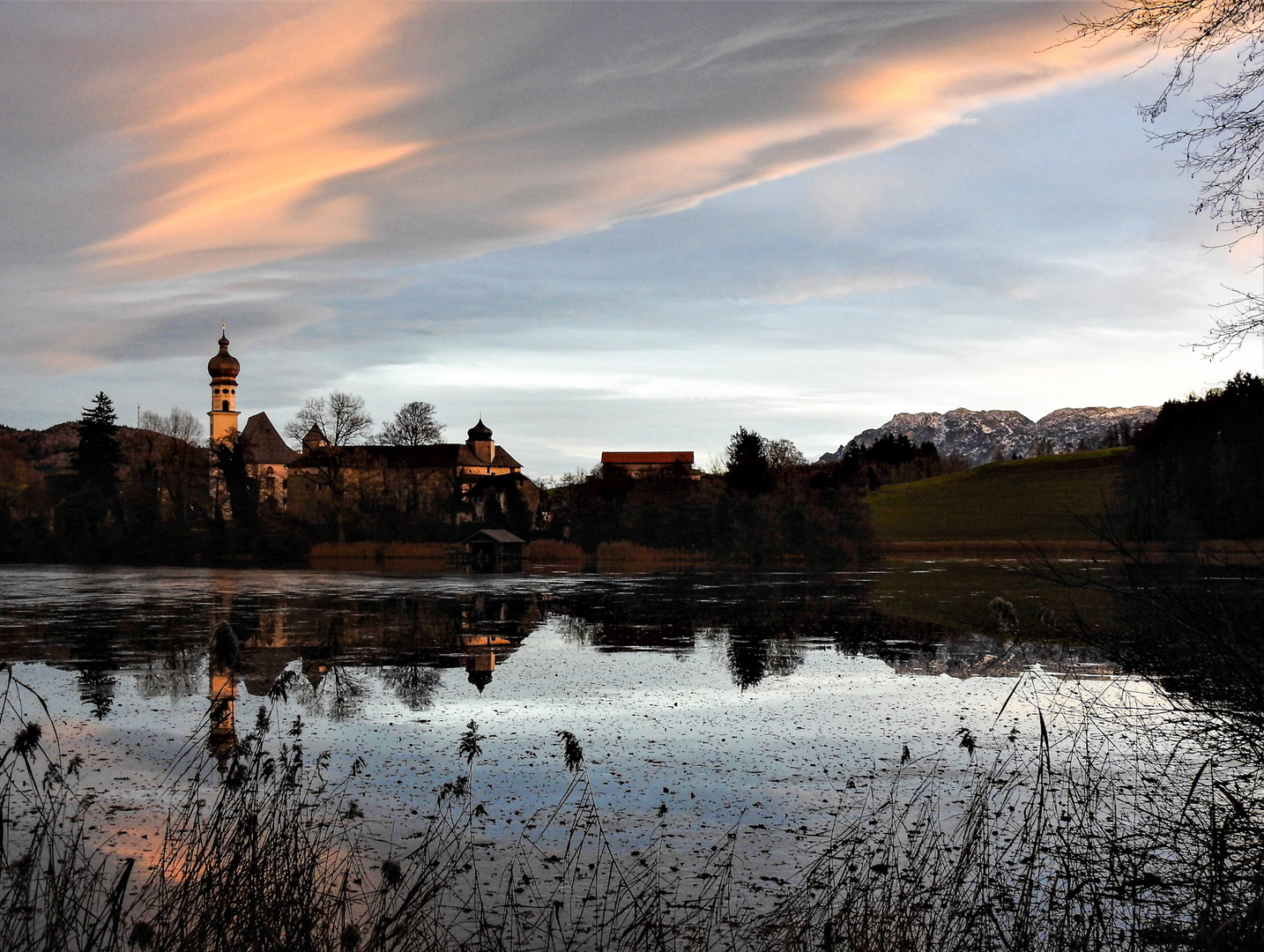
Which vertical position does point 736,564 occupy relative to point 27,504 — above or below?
below

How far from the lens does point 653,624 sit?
26.3 meters

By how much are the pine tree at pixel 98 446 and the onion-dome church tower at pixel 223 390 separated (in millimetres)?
33481

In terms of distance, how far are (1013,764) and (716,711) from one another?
4218 millimetres

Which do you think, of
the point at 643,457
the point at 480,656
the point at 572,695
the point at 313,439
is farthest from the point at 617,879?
the point at 643,457

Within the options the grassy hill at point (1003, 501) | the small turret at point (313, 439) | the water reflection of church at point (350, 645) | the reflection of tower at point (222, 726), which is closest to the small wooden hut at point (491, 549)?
the small turret at point (313, 439)

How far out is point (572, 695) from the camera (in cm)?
1505

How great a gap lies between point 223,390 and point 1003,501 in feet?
307

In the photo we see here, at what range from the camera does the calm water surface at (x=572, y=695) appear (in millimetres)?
9398

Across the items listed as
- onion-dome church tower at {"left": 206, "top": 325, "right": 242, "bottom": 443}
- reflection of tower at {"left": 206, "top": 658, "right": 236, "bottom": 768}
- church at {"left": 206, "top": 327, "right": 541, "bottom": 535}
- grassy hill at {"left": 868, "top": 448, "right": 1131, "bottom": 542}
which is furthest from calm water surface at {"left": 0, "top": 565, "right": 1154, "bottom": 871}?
onion-dome church tower at {"left": 206, "top": 325, "right": 242, "bottom": 443}

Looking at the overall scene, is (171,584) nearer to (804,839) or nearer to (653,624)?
(653,624)

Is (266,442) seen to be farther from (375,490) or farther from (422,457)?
(375,490)

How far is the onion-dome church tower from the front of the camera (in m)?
126

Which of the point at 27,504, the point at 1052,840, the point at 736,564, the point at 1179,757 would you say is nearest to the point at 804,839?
the point at 1052,840

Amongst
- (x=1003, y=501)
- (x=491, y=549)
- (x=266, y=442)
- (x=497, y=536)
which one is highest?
(x=266, y=442)
